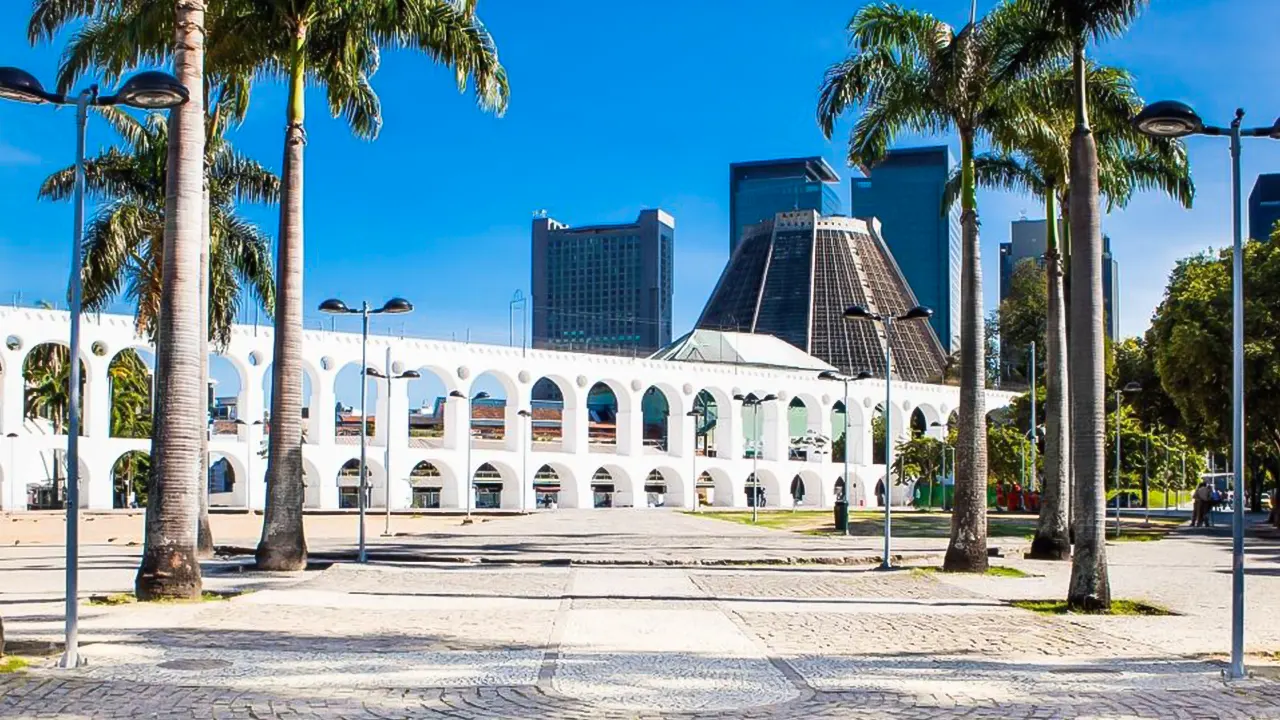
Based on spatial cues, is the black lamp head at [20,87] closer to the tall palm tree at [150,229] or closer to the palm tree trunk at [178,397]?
the palm tree trunk at [178,397]

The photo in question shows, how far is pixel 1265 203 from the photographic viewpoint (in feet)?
450

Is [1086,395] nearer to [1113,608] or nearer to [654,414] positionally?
[1113,608]

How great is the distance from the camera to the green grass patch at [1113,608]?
48.0 ft

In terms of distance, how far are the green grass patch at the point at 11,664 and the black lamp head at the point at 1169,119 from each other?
399 inches

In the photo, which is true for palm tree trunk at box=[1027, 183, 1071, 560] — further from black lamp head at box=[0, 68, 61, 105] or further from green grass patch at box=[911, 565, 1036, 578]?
black lamp head at box=[0, 68, 61, 105]

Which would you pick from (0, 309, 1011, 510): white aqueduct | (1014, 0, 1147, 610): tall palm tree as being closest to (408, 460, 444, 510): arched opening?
(0, 309, 1011, 510): white aqueduct

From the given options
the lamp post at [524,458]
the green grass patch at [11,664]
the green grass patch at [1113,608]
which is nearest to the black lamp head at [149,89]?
the green grass patch at [11,664]

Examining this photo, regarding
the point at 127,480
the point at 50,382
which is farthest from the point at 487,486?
the point at 50,382

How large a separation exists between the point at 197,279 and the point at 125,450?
41.8 m

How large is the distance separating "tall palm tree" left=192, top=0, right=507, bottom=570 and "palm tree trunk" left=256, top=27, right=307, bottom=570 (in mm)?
15

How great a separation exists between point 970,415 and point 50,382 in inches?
2023

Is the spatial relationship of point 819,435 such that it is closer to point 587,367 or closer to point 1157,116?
point 587,367

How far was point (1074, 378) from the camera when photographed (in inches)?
576

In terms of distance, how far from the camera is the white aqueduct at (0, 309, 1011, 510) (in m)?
51.8
